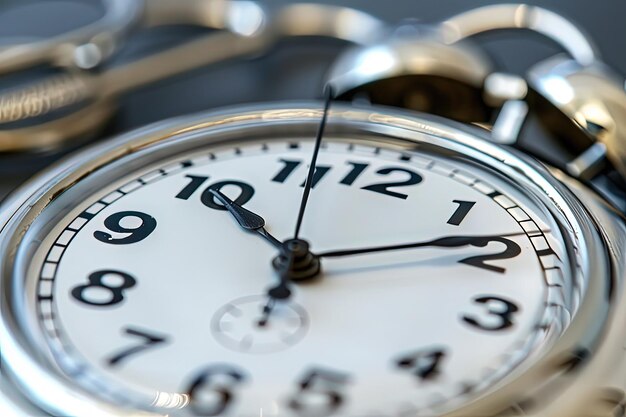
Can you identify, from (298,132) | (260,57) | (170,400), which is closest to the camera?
(170,400)

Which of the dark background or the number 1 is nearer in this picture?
the number 1

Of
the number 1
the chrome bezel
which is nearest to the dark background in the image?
the chrome bezel

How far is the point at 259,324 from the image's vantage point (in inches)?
20.5

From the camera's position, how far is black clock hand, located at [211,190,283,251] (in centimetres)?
59

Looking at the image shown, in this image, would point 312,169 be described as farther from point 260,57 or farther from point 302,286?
point 260,57

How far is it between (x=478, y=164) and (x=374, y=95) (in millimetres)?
181

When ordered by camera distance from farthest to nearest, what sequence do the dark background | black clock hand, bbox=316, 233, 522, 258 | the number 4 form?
the dark background, black clock hand, bbox=316, 233, 522, 258, the number 4

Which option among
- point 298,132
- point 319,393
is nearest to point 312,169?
point 298,132

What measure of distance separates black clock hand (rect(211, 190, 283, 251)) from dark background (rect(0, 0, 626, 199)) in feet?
0.87

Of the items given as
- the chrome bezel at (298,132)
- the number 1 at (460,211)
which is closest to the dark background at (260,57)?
the chrome bezel at (298,132)

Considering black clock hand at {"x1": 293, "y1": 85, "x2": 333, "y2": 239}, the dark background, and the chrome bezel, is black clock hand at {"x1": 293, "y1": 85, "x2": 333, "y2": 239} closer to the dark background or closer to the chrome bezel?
the chrome bezel

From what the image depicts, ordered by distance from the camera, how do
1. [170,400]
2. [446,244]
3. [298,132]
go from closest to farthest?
[170,400] < [446,244] < [298,132]

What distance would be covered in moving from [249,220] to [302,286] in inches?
2.7

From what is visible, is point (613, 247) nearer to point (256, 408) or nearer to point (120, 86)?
point (256, 408)
